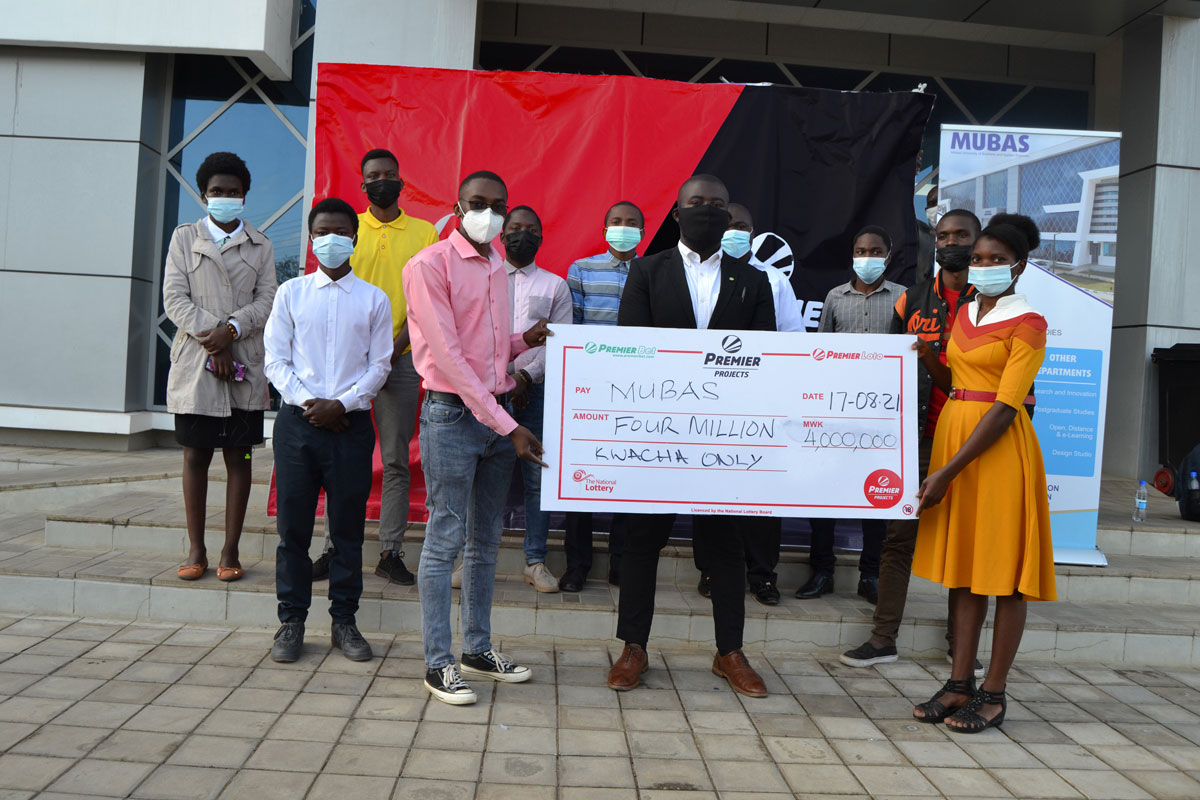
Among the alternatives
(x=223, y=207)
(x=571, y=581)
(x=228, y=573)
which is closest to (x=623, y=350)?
(x=571, y=581)

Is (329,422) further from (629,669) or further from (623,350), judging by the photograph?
(629,669)

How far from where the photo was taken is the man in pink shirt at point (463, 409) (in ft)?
11.5

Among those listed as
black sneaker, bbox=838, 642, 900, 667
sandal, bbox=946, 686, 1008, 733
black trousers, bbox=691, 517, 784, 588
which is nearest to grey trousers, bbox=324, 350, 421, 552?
black trousers, bbox=691, 517, 784, 588

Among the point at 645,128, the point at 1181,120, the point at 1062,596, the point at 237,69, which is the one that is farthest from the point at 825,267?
the point at 237,69

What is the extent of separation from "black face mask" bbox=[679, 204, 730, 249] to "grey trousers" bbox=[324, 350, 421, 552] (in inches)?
71.7

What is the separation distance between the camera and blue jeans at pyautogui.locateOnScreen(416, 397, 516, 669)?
3564mm

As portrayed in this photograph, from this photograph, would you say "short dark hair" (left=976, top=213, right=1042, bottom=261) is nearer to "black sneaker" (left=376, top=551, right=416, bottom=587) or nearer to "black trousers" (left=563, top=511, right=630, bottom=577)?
"black trousers" (left=563, top=511, right=630, bottom=577)

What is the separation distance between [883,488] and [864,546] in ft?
4.06

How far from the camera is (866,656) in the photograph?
4348mm

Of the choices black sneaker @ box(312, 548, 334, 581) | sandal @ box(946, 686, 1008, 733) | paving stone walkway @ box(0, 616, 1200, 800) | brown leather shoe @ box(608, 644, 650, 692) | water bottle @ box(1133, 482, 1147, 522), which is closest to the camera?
paving stone walkway @ box(0, 616, 1200, 800)

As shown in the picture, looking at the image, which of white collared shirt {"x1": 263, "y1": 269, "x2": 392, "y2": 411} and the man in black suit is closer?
the man in black suit

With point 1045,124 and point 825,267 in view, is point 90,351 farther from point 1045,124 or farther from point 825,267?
point 1045,124

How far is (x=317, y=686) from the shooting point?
3.70 m

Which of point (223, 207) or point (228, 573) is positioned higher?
point (223, 207)
